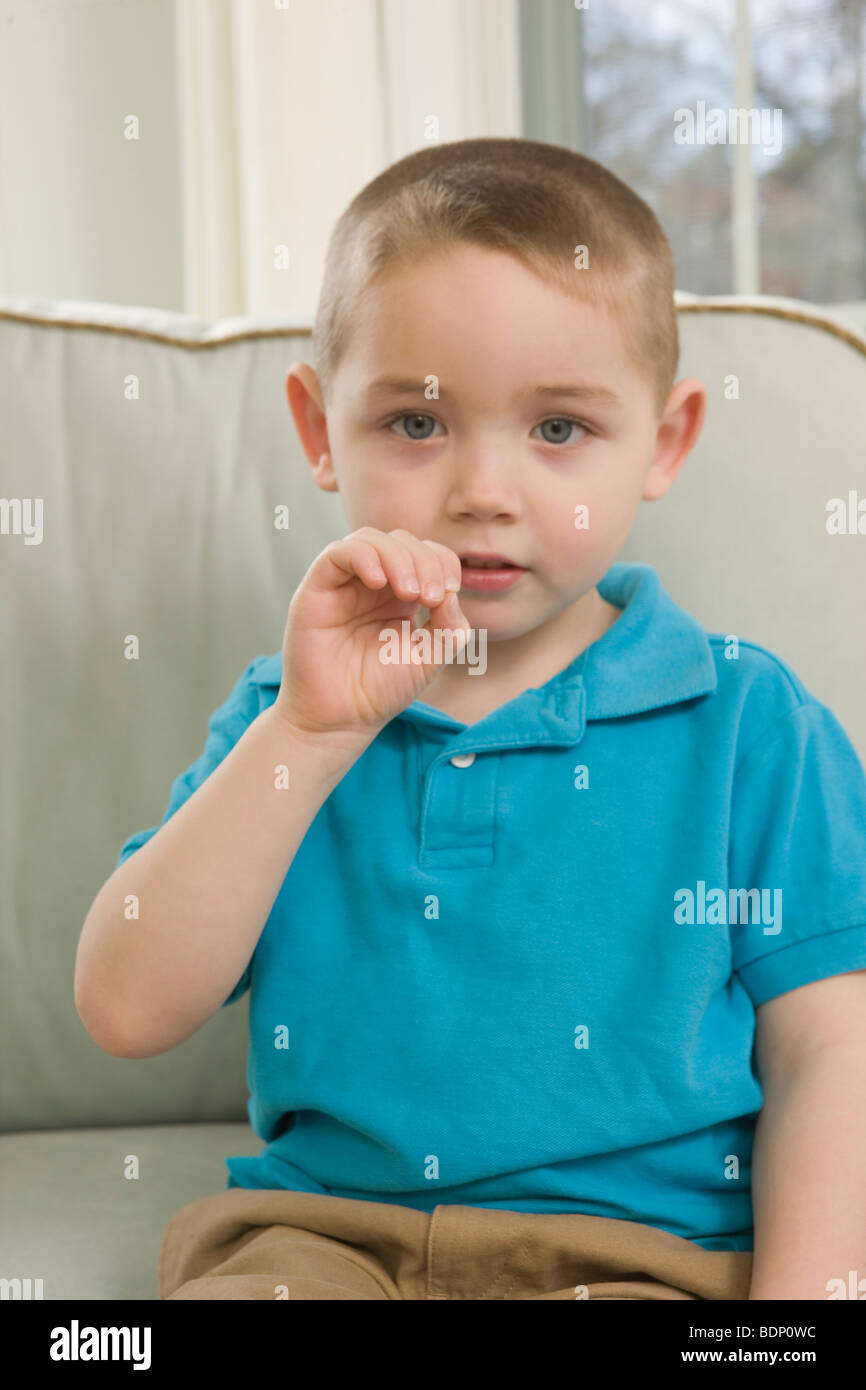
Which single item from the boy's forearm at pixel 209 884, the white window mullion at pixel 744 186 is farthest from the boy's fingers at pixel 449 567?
the white window mullion at pixel 744 186

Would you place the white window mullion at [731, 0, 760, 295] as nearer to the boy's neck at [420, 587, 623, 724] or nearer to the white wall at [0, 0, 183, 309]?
the white wall at [0, 0, 183, 309]

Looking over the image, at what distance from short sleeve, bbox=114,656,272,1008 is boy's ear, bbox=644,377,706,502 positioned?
0.28 m

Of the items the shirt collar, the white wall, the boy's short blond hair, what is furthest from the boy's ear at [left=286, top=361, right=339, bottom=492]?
the white wall

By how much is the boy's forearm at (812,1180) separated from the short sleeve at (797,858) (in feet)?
0.16

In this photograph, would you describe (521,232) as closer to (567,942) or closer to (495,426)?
(495,426)

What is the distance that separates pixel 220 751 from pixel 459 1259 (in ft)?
1.06

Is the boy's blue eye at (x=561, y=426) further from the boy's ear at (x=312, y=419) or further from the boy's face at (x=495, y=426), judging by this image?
the boy's ear at (x=312, y=419)

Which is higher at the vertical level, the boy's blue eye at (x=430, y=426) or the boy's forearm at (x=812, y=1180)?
the boy's blue eye at (x=430, y=426)

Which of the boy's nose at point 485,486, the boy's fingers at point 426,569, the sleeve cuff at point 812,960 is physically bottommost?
the sleeve cuff at point 812,960

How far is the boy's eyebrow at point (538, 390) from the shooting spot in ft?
2.41

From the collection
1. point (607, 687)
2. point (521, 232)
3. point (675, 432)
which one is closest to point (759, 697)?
point (607, 687)

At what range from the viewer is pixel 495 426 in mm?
736

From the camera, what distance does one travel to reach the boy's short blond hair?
0.75 m
